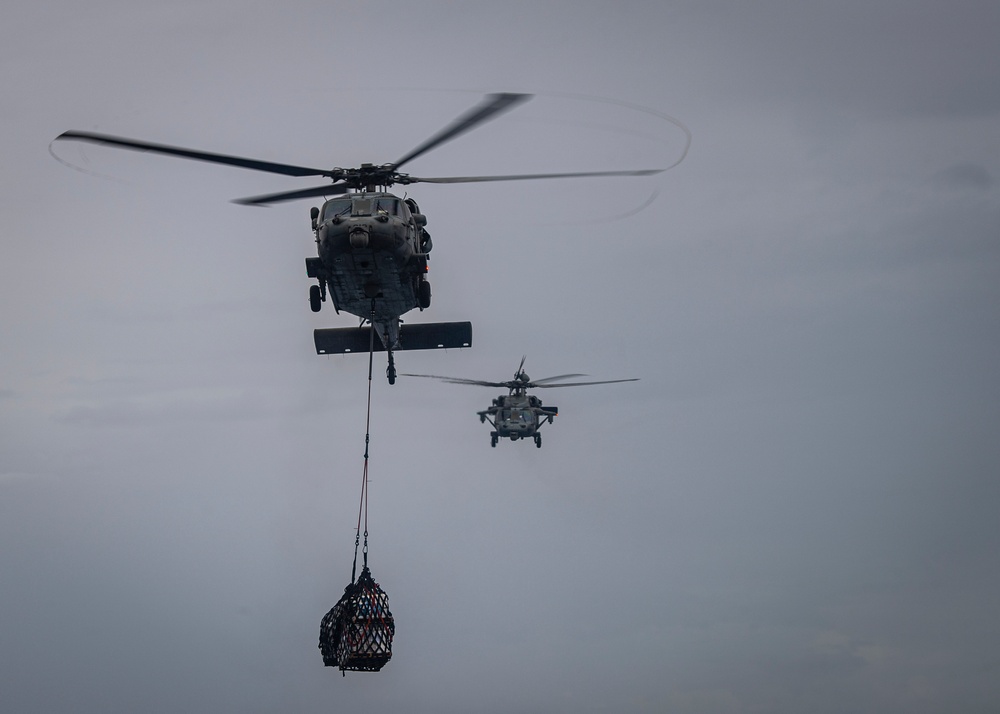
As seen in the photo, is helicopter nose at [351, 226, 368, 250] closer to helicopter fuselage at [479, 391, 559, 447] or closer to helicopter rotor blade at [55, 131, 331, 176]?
helicopter rotor blade at [55, 131, 331, 176]

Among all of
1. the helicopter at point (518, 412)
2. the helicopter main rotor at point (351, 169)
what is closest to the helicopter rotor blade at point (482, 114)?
the helicopter main rotor at point (351, 169)

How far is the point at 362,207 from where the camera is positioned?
2672 cm

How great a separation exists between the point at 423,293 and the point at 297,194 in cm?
393

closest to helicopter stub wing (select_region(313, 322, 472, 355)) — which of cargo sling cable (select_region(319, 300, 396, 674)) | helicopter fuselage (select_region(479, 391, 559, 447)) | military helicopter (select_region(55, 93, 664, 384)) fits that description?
military helicopter (select_region(55, 93, 664, 384))

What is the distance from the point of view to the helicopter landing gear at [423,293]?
1113 inches

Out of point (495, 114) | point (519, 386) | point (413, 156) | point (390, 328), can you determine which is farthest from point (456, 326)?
point (519, 386)

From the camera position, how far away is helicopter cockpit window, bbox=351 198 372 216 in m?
26.6

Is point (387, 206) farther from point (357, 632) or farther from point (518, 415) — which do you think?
point (518, 415)

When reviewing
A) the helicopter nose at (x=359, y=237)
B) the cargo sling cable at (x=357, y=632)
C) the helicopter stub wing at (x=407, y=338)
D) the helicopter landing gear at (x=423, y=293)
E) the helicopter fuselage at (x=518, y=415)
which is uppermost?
the helicopter nose at (x=359, y=237)

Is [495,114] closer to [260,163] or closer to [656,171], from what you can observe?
[656,171]

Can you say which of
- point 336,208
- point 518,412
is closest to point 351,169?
point 336,208

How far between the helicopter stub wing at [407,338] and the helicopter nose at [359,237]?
15.4 feet

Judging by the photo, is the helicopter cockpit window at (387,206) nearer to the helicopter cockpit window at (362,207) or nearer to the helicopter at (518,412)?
the helicopter cockpit window at (362,207)

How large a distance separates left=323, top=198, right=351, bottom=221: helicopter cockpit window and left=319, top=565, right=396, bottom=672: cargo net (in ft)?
27.6
